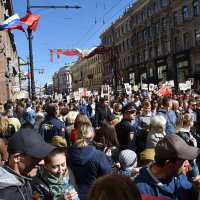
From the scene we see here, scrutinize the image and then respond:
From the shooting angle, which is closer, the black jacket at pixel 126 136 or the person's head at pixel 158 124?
the person's head at pixel 158 124

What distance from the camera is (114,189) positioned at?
1927mm

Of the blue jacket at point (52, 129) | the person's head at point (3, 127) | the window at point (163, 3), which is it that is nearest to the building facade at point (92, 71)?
the window at point (163, 3)

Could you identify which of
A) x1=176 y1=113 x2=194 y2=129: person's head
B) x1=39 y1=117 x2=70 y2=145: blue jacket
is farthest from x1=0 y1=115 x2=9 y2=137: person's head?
x1=176 y1=113 x2=194 y2=129: person's head

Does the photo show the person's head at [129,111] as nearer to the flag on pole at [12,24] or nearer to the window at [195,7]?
the flag on pole at [12,24]

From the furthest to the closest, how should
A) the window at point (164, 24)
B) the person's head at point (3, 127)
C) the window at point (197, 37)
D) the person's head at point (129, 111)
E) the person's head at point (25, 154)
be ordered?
the window at point (164, 24)
the window at point (197, 37)
the person's head at point (3, 127)
the person's head at point (129, 111)
the person's head at point (25, 154)

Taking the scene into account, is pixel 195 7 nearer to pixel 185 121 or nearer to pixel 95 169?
pixel 185 121

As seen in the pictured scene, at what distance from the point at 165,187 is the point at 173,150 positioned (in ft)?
0.97

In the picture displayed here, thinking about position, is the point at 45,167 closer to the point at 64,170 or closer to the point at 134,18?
the point at 64,170

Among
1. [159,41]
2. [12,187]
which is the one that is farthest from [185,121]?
[159,41]

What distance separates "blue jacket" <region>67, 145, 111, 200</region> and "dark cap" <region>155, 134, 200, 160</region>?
4.31 ft

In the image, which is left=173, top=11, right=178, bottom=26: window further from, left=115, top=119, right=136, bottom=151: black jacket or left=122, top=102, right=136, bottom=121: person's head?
left=115, top=119, right=136, bottom=151: black jacket

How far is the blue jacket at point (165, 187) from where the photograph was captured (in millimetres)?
2744

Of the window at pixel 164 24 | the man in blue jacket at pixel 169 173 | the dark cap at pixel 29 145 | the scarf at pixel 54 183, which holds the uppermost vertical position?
the window at pixel 164 24

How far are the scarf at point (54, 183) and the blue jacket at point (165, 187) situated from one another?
2.81ft
